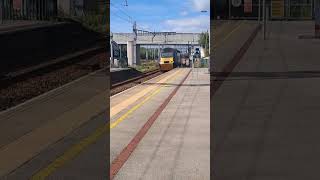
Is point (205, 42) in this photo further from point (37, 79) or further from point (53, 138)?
point (53, 138)

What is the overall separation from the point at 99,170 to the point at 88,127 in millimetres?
4147

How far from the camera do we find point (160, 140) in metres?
10.0

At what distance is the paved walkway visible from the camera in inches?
299

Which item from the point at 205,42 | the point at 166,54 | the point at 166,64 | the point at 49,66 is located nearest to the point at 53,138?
the point at 49,66

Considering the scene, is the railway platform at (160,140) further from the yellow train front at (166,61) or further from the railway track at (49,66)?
the yellow train front at (166,61)

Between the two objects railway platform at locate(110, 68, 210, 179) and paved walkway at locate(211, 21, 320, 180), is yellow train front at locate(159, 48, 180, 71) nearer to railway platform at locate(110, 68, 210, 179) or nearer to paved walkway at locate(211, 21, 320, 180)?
paved walkway at locate(211, 21, 320, 180)

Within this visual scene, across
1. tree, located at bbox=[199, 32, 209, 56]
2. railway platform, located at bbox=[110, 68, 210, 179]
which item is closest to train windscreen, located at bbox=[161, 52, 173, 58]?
tree, located at bbox=[199, 32, 209, 56]

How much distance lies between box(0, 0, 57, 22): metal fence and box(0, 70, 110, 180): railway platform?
3457 cm

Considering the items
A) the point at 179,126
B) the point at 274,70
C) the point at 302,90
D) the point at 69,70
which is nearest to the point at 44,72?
the point at 69,70

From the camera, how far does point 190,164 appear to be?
314 inches

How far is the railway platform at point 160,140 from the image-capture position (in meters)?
7.59

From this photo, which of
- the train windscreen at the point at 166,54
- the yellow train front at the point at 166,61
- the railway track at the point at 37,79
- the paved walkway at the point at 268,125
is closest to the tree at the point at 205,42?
the train windscreen at the point at 166,54

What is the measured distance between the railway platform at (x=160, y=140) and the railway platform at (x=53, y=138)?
36cm

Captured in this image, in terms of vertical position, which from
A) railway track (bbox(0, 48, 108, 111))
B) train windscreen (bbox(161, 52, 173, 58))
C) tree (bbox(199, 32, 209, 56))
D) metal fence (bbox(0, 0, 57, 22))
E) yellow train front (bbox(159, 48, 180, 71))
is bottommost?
railway track (bbox(0, 48, 108, 111))
